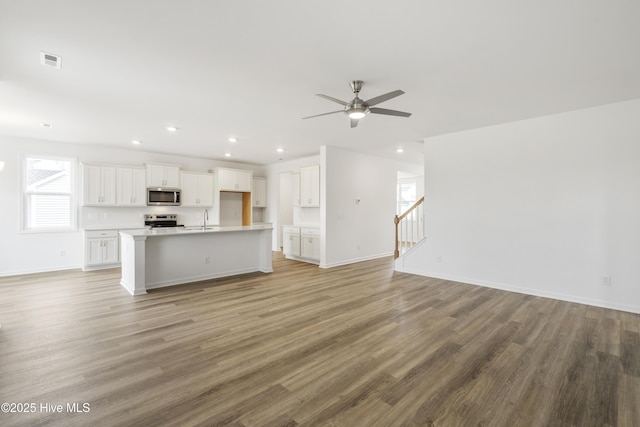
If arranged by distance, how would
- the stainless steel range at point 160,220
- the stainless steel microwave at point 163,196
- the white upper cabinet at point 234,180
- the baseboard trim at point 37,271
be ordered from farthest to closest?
the white upper cabinet at point 234,180, the stainless steel range at point 160,220, the stainless steel microwave at point 163,196, the baseboard trim at point 37,271

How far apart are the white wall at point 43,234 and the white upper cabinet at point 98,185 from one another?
0.33 m

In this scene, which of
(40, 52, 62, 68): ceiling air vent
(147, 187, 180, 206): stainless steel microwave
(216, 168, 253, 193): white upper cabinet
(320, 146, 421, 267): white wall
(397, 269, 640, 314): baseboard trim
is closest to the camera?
(40, 52, 62, 68): ceiling air vent

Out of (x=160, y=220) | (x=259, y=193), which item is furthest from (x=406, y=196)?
(x=160, y=220)

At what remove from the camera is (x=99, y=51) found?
2.59m

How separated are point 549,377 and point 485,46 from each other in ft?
9.32

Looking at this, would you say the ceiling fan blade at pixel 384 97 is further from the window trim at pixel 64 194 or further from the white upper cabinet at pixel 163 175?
the window trim at pixel 64 194

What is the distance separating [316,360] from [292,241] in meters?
5.15

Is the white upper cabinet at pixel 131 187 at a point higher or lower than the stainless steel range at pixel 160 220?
higher

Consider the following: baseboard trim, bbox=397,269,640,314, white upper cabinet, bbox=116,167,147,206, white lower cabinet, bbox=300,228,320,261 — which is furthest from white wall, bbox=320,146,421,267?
white upper cabinet, bbox=116,167,147,206

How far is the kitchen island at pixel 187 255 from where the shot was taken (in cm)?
452

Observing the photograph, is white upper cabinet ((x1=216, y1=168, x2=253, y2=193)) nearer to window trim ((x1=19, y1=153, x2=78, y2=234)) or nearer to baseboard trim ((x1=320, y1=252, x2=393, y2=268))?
window trim ((x1=19, y1=153, x2=78, y2=234))

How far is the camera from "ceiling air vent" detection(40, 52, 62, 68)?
2652mm

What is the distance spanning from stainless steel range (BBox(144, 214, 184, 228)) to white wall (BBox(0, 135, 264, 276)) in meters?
0.15

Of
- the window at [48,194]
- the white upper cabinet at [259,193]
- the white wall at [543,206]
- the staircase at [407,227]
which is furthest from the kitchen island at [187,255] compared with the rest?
the white wall at [543,206]
